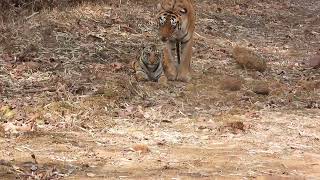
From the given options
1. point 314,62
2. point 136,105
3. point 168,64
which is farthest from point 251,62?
point 136,105

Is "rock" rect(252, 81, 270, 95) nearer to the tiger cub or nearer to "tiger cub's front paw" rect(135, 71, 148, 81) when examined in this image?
the tiger cub

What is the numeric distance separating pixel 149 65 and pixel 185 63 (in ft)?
2.11

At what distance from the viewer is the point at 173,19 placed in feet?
26.1

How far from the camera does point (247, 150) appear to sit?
5707 mm

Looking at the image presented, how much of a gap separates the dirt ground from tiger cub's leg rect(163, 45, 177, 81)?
32 centimetres

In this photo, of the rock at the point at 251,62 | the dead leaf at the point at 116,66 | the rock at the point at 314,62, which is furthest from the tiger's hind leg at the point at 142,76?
the rock at the point at 314,62

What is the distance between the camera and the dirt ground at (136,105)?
5.23 metres

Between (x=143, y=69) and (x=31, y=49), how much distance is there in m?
1.88

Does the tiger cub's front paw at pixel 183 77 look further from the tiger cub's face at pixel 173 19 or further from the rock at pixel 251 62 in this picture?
the rock at pixel 251 62

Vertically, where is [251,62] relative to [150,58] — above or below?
below

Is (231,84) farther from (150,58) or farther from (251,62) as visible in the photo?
(251,62)

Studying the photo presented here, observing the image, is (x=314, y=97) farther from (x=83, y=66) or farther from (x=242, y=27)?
(x=242, y=27)

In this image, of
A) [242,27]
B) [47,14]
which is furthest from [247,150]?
[242,27]

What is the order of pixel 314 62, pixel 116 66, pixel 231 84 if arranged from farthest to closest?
1. pixel 314 62
2. pixel 116 66
3. pixel 231 84
